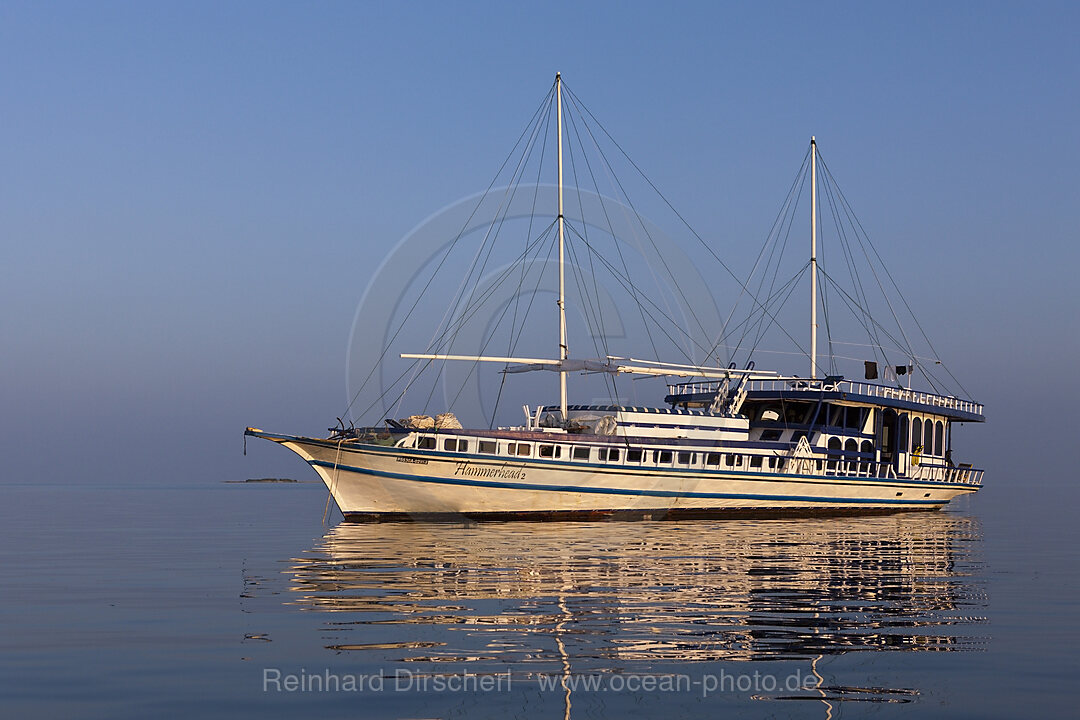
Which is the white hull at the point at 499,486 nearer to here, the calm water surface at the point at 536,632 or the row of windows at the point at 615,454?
the row of windows at the point at 615,454

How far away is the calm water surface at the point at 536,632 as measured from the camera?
1189 centimetres

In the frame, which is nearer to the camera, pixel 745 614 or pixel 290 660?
pixel 290 660

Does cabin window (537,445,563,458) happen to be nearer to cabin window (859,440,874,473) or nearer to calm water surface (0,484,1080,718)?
calm water surface (0,484,1080,718)

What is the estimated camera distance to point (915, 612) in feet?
61.3

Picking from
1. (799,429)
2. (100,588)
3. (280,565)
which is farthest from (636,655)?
(799,429)

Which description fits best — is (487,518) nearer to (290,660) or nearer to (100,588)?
(100,588)

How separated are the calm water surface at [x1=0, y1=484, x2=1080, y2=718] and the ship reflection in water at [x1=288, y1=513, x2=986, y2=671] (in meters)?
0.08

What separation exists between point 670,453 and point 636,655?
119ft

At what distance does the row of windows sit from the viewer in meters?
44.6

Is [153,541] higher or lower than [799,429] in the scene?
lower

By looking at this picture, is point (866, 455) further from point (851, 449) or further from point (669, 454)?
point (669, 454)

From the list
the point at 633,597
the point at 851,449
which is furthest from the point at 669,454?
the point at 633,597

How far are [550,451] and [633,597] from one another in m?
26.5

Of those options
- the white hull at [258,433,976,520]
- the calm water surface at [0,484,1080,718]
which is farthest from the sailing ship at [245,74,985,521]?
the calm water surface at [0,484,1080,718]
